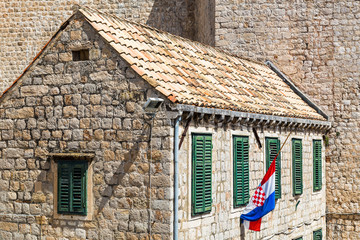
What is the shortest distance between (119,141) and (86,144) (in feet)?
2.16

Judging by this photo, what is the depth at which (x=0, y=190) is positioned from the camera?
11.7 m

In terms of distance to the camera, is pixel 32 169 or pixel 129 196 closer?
pixel 129 196

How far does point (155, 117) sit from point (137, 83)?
2.12ft

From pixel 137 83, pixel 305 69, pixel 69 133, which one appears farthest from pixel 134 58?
pixel 305 69

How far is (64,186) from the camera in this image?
36.3 feet

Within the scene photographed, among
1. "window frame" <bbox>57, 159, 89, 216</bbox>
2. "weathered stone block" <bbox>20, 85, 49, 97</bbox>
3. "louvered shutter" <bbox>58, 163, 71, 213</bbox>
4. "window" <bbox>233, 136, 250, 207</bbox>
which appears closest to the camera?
"window frame" <bbox>57, 159, 89, 216</bbox>

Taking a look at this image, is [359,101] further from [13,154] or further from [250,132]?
[13,154]

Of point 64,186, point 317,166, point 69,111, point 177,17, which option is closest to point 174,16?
point 177,17

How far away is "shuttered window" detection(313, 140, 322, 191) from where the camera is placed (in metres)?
16.9

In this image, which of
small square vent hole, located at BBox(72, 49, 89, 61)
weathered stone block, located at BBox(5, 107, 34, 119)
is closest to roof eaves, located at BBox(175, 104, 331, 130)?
small square vent hole, located at BBox(72, 49, 89, 61)

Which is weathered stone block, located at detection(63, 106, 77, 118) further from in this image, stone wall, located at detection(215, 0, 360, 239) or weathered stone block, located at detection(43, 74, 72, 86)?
stone wall, located at detection(215, 0, 360, 239)

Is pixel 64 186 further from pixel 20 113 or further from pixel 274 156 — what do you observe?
pixel 274 156

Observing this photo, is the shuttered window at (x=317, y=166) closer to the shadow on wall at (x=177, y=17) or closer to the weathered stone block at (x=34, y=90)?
the weathered stone block at (x=34, y=90)

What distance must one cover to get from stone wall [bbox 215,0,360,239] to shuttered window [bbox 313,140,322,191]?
0.73 metres
